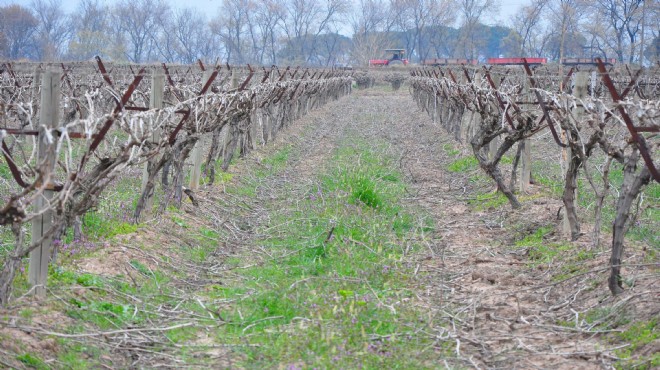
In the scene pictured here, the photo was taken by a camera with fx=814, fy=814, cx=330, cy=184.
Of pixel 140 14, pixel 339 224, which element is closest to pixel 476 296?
pixel 339 224

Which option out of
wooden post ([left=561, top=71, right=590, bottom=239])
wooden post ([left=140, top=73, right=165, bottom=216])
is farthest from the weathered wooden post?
wooden post ([left=561, top=71, right=590, bottom=239])

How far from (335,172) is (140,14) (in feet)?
306

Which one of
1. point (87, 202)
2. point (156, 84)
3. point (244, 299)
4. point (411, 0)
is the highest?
point (411, 0)

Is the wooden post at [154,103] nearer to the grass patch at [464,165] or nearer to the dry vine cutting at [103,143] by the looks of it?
the dry vine cutting at [103,143]

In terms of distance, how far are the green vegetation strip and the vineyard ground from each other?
0.02m

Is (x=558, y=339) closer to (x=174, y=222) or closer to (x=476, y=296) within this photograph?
(x=476, y=296)

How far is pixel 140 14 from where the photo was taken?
101m

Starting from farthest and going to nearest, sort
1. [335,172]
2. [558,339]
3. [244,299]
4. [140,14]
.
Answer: [140,14]
[335,172]
[244,299]
[558,339]

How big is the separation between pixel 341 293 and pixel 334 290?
0.21 meters

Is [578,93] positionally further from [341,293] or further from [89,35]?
[89,35]

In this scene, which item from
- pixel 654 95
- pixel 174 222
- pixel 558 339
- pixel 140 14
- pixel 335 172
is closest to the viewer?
pixel 558 339

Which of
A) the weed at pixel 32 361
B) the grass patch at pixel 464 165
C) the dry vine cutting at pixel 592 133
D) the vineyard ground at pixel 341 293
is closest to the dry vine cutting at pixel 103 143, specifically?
the vineyard ground at pixel 341 293

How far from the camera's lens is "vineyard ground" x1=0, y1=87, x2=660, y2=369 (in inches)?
195

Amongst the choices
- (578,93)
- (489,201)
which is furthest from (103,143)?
(578,93)
